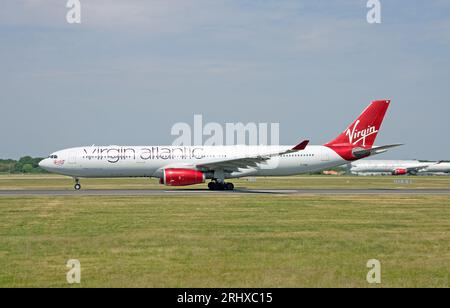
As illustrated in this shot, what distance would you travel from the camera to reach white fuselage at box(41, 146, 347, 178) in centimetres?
4562

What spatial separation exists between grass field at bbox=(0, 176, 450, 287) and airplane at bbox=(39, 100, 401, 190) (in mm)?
17947

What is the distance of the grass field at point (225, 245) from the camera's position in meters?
11.7

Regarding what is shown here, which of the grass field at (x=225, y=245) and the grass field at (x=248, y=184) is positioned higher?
the grass field at (x=248, y=184)

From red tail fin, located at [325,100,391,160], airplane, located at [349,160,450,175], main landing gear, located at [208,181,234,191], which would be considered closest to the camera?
main landing gear, located at [208,181,234,191]

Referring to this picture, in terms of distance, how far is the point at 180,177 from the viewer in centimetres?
4206

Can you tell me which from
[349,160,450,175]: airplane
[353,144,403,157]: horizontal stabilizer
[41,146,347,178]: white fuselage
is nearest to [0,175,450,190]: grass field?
[41,146,347,178]: white fuselage

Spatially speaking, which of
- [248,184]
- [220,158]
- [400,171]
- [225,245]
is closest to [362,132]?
[220,158]

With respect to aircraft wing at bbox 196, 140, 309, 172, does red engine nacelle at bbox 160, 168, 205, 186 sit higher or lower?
lower

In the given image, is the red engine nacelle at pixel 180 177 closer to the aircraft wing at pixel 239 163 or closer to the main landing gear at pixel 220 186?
the aircraft wing at pixel 239 163

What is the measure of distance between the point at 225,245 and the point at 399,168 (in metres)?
A: 128

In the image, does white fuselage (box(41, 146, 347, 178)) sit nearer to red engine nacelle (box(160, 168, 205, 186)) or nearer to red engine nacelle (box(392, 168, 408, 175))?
red engine nacelle (box(160, 168, 205, 186))

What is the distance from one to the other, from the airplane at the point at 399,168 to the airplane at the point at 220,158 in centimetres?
9118

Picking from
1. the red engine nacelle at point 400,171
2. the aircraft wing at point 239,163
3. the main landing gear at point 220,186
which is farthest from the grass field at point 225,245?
the red engine nacelle at point 400,171

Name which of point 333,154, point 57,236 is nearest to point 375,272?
point 57,236
